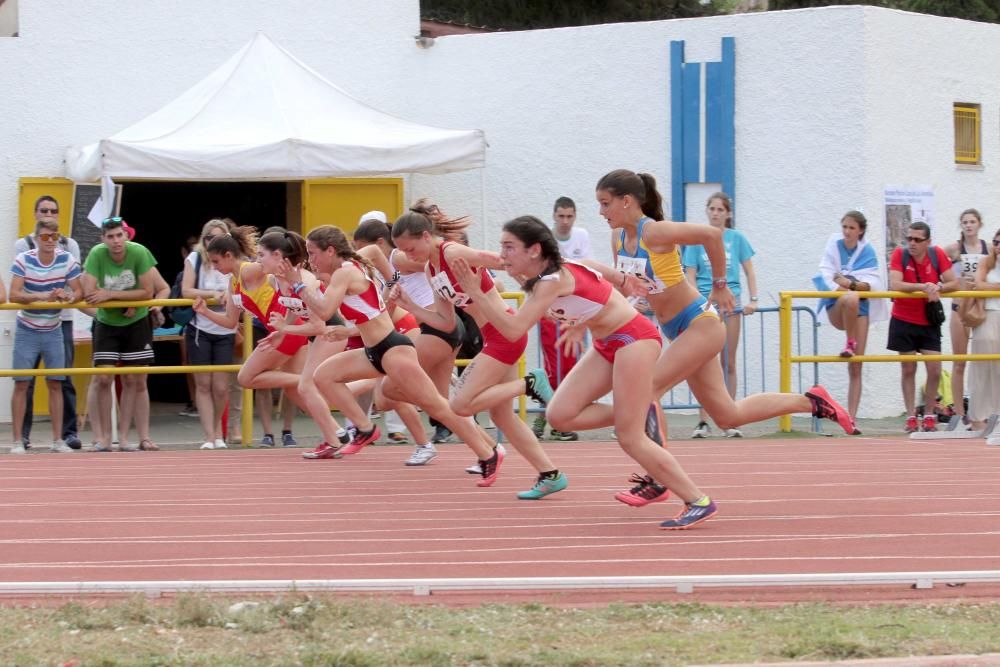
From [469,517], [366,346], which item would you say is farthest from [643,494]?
[366,346]

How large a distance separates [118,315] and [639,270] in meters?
6.39

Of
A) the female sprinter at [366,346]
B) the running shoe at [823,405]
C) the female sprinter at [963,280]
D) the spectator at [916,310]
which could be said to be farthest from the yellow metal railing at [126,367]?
the female sprinter at [963,280]

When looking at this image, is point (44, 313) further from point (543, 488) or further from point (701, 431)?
point (701, 431)

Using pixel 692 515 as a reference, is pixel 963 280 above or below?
above

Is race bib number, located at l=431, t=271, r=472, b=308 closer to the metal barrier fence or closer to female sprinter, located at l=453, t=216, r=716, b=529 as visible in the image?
female sprinter, located at l=453, t=216, r=716, b=529

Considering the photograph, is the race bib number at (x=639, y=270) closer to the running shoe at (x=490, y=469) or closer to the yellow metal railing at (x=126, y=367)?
the running shoe at (x=490, y=469)

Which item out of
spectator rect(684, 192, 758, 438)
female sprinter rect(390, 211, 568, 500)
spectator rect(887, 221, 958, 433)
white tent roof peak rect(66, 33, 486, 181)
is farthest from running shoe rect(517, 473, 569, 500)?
white tent roof peak rect(66, 33, 486, 181)

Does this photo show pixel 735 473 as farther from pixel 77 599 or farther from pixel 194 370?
pixel 77 599

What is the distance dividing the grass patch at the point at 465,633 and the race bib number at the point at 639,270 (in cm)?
307

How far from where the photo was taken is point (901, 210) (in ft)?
57.2

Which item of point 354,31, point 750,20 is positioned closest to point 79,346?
point 354,31

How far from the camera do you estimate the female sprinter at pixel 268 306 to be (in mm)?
12281

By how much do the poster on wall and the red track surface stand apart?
4090 mm

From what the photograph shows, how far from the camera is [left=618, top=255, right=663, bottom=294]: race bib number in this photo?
9203 millimetres
